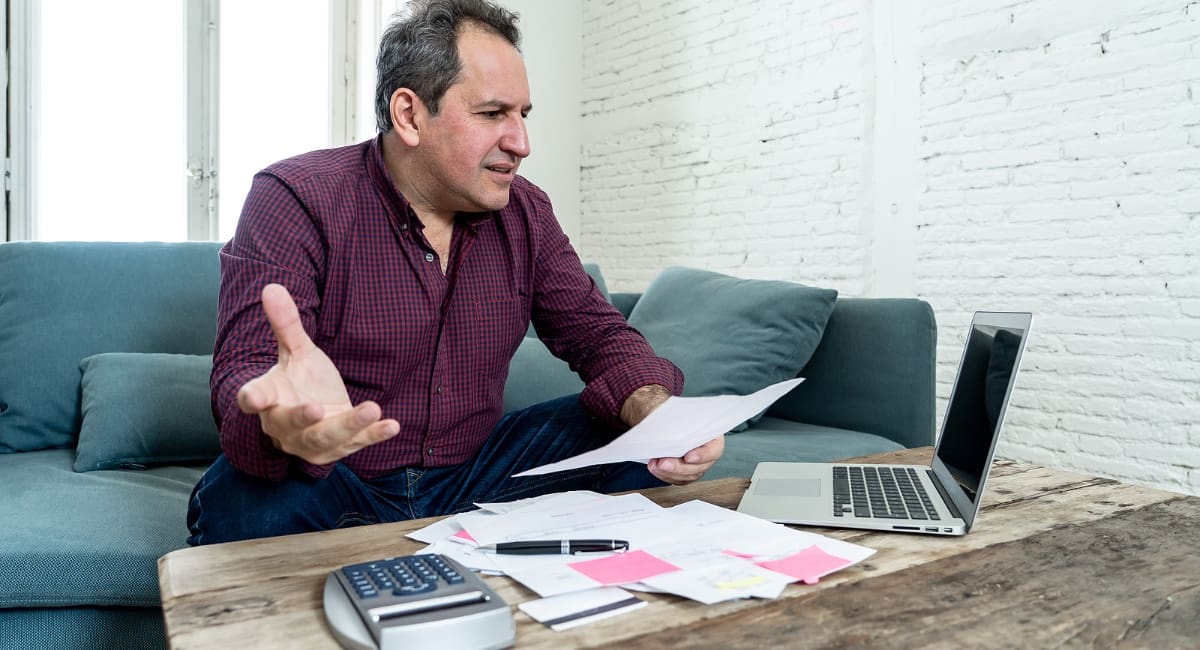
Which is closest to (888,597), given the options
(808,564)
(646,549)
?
(808,564)

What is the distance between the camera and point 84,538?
1390 mm

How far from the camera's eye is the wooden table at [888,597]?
0.71 meters

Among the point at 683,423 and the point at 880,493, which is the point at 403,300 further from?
the point at 880,493

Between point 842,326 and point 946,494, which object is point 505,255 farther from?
point 842,326

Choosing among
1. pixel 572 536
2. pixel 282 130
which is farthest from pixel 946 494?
pixel 282 130

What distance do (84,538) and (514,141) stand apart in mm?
880

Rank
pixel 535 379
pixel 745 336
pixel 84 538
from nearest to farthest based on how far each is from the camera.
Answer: pixel 84 538 → pixel 535 379 → pixel 745 336

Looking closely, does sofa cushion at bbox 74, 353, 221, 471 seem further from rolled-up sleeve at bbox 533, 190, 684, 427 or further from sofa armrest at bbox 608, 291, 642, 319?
sofa armrest at bbox 608, 291, 642, 319

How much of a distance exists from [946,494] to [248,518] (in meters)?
0.86

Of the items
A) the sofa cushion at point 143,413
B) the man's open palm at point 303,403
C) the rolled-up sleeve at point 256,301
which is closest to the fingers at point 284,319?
the man's open palm at point 303,403

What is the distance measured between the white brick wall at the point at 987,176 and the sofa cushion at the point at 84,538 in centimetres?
261

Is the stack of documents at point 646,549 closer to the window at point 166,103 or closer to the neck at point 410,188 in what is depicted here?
the neck at point 410,188

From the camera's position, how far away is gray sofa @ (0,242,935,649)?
4.43ft

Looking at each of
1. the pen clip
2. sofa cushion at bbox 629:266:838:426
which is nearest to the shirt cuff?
the pen clip
